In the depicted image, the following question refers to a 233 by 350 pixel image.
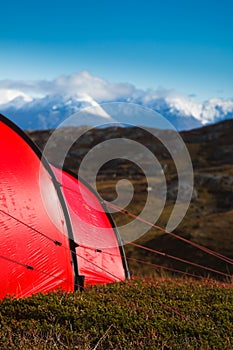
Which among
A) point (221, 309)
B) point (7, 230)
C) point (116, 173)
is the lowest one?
point (116, 173)

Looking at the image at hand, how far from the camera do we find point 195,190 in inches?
3282

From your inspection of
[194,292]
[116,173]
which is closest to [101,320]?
[194,292]

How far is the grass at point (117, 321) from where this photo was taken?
8031 mm

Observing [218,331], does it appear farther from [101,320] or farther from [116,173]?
[116,173]

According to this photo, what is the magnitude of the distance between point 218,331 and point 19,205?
5495 millimetres

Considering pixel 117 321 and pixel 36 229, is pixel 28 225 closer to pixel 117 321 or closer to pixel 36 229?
pixel 36 229

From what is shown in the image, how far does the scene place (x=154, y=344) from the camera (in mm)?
8070

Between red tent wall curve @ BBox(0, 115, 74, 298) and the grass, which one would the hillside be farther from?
red tent wall curve @ BBox(0, 115, 74, 298)

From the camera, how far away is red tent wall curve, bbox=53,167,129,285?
43.2 ft

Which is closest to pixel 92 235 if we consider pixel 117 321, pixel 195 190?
pixel 117 321

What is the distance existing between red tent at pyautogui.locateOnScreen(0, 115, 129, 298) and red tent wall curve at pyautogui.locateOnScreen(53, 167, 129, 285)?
1.4 inches

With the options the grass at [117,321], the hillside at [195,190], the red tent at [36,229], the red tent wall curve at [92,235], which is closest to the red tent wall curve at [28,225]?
the red tent at [36,229]

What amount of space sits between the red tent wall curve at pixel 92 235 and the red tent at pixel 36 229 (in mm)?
35

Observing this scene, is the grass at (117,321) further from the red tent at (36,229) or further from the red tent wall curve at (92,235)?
the red tent wall curve at (92,235)
